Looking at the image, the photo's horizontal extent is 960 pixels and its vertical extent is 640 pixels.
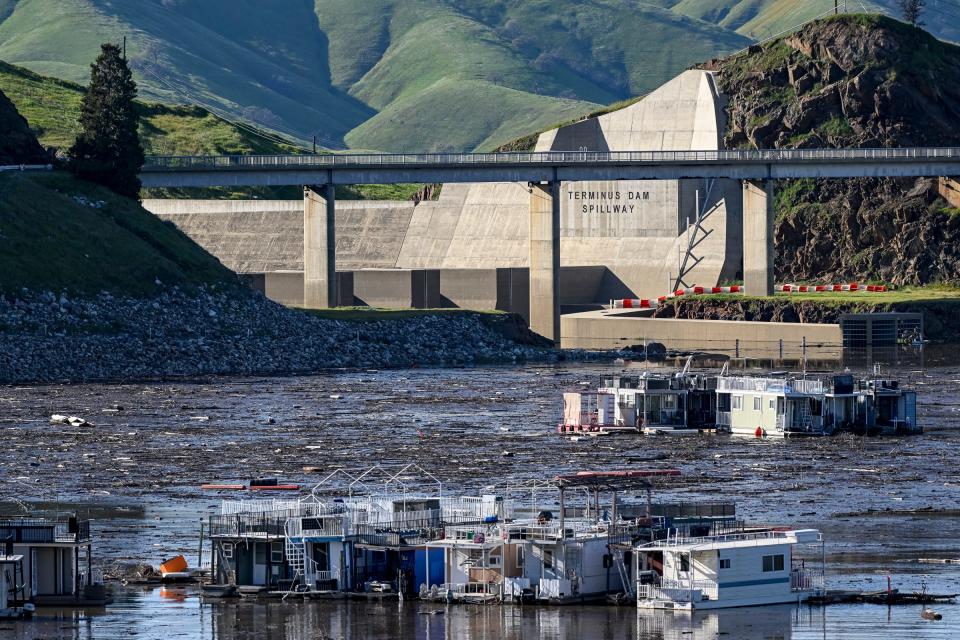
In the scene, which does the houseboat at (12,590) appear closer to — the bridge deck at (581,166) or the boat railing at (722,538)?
the boat railing at (722,538)

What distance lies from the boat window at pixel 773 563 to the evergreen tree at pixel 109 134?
128 metres

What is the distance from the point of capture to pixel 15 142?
18000cm

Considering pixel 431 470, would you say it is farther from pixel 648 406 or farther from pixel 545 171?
pixel 545 171

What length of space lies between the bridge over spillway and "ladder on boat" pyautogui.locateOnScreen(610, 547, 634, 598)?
449ft

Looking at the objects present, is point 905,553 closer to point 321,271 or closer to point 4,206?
point 4,206

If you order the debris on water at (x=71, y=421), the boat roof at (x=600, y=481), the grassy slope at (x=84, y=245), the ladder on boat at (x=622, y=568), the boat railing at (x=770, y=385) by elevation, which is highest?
the grassy slope at (x=84, y=245)

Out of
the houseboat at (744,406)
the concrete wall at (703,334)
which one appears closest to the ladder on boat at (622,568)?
the houseboat at (744,406)

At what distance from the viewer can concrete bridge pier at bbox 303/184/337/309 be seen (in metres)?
194

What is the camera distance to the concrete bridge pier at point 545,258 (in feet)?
636

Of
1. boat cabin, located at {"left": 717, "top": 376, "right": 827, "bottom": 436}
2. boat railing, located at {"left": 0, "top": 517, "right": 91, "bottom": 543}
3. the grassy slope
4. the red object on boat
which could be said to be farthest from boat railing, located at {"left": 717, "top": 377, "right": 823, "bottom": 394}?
the grassy slope

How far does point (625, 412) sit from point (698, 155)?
309ft

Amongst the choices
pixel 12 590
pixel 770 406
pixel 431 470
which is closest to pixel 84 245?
pixel 770 406

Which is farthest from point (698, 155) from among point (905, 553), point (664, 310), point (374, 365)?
point (905, 553)

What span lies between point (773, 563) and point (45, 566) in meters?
19.8
